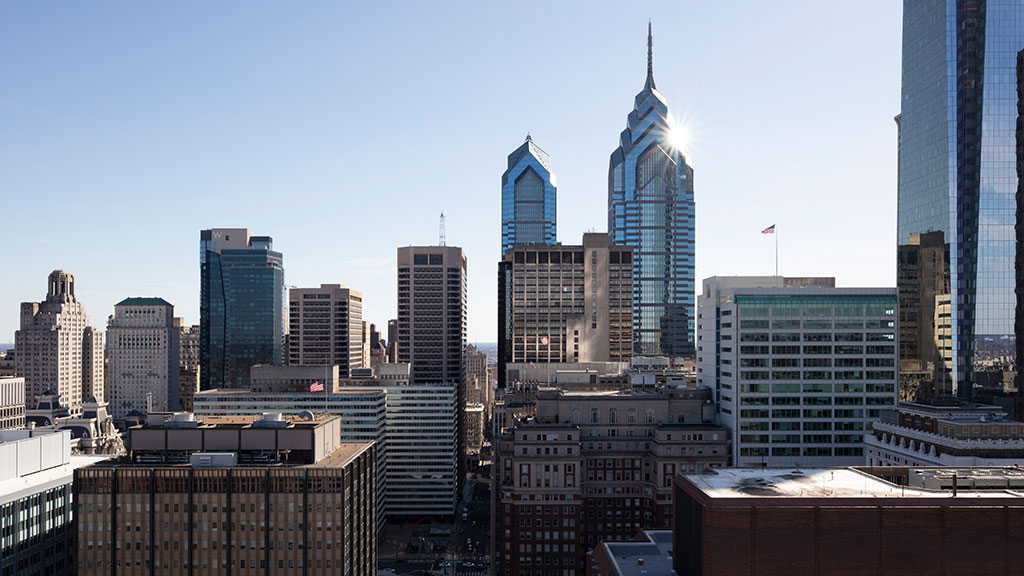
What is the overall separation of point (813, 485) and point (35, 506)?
387 feet

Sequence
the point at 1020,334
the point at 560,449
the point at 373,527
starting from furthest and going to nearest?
the point at 1020,334 → the point at 560,449 → the point at 373,527

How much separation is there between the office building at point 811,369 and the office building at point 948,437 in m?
18.4

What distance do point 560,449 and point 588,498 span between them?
15.8 meters

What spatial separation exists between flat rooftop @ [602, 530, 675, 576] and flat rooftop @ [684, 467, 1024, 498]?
13.7m

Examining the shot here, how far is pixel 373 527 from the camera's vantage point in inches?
5920

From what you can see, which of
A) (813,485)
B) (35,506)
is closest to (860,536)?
(813,485)

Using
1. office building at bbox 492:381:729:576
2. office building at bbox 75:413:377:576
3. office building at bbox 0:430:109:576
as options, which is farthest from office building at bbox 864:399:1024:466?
office building at bbox 0:430:109:576

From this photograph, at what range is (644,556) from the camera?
115312mm

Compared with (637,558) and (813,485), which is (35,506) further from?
(813,485)

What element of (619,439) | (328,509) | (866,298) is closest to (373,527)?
(328,509)

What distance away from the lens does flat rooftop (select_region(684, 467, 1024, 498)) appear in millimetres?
94500

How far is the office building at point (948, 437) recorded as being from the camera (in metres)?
132

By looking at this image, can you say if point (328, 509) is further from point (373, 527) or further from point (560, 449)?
point (560, 449)

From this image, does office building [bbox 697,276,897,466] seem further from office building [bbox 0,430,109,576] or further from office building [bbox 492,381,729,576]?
office building [bbox 0,430,109,576]
